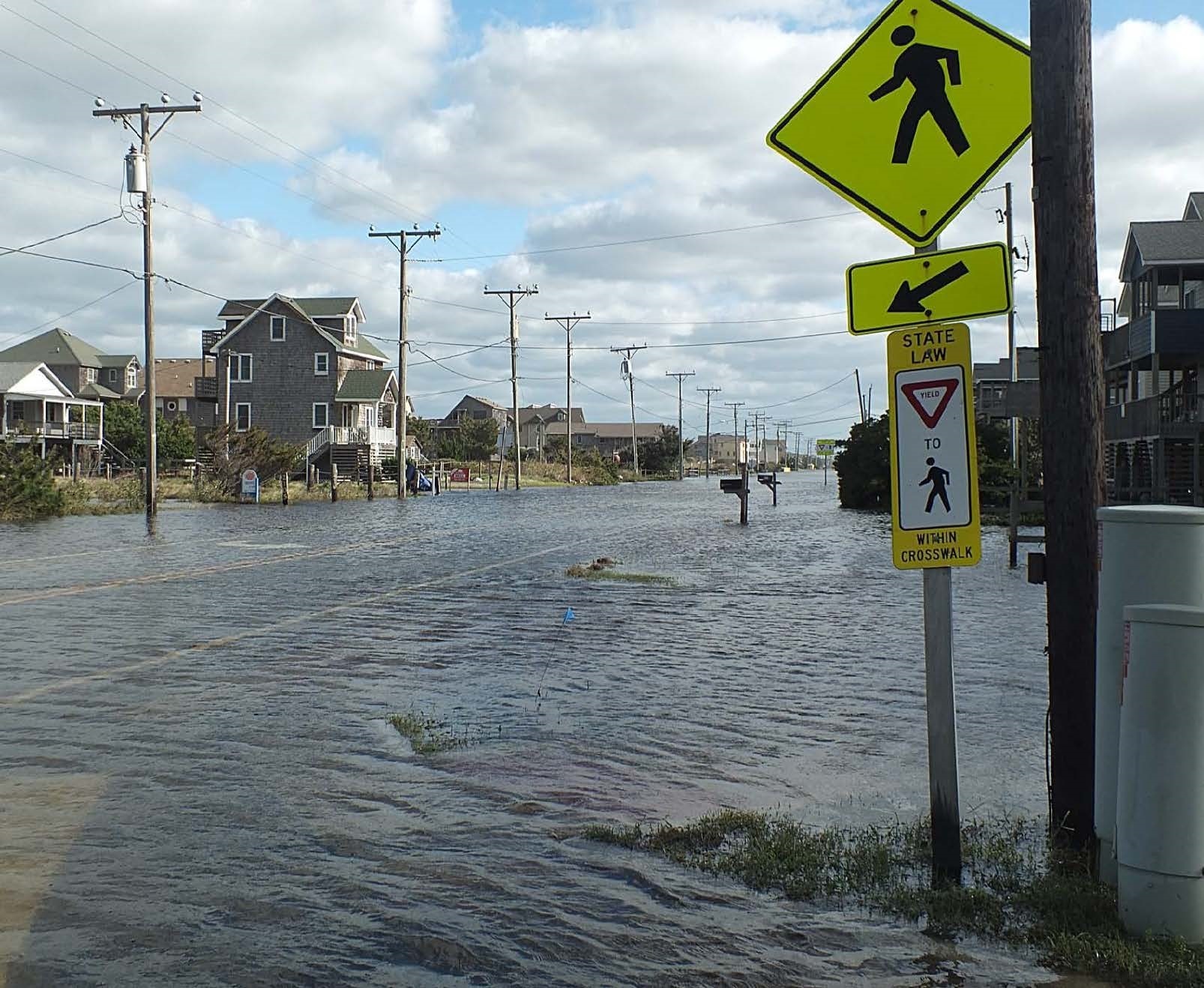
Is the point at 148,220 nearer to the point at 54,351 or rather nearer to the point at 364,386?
the point at 364,386

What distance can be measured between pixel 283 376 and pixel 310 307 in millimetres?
5042

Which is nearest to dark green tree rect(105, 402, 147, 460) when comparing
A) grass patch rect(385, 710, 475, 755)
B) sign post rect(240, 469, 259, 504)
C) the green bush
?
sign post rect(240, 469, 259, 504)

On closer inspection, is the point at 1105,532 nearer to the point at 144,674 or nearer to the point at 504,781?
the point at 504,781

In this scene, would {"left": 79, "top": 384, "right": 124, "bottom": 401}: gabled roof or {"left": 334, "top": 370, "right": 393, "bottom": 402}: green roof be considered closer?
{"left": 334, "top": 370, "right": 393, "bottom": 402}: green roof

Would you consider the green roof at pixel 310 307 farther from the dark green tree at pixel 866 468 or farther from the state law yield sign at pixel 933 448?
the state law yield sign at pixel 933 448

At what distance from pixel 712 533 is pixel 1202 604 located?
25.5 m

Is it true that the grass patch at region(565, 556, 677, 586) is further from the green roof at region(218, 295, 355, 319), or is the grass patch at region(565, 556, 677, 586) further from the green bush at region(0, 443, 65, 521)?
the green roof at region(218, 295, 355, 319)

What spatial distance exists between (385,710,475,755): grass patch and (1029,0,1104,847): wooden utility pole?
3.67 m

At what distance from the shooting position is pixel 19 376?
228ft

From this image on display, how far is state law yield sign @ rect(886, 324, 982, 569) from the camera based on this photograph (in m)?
4.93

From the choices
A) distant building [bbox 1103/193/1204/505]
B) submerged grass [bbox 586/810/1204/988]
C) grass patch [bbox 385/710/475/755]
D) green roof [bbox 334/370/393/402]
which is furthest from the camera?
green roof [bbox 334/370/393/402]

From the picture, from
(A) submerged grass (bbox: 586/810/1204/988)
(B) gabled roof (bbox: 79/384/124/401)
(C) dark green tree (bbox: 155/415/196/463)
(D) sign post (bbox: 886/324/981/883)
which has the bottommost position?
(A) submerged grass (bbox: 586/810/1204/988)

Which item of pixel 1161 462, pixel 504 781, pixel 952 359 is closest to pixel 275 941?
pixel 504 781

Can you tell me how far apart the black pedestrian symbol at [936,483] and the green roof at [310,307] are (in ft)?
241
